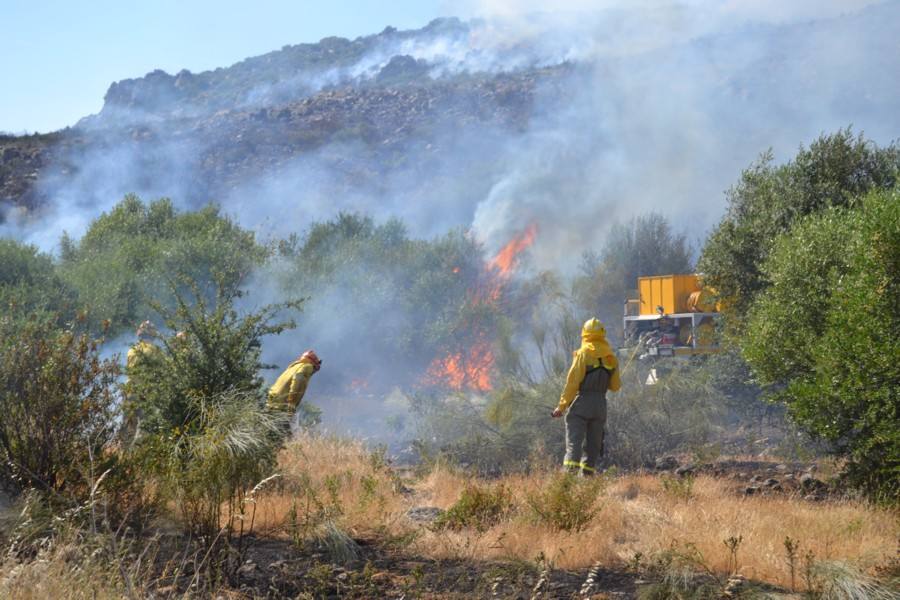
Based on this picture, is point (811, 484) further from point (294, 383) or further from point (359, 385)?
point (359, 385)

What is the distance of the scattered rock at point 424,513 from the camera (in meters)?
7.67

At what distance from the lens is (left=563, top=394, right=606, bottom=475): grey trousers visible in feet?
32.1

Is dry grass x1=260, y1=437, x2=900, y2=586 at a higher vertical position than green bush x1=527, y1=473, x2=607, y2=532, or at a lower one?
lower

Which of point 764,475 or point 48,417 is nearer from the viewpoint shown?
point 48,417

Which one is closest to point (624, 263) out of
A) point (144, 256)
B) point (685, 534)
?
point (144, 256)

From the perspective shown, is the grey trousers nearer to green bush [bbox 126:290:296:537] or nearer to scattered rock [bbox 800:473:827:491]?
scattered rock [bbox 800:473:827:491]

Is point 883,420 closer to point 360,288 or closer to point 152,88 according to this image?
point 360,288

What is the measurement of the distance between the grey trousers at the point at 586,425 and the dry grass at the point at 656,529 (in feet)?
3.01

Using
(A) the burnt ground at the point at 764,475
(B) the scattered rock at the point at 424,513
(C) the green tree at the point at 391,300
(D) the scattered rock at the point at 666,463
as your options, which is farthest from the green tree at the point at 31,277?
(B) the scattered rock at the point at 424,513

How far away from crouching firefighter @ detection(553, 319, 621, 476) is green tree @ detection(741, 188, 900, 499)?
1557 millimetres

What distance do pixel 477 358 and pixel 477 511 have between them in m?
19.4

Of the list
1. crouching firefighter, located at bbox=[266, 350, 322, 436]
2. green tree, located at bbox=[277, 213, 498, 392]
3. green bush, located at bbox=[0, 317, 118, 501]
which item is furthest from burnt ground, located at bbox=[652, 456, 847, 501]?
green tree, located at bbox=[277, 213, 498, 392]

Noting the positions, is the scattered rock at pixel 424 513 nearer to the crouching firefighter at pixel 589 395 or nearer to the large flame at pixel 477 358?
the crouching firefighter at pixel 589 395

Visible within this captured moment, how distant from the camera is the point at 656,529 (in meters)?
6.78
